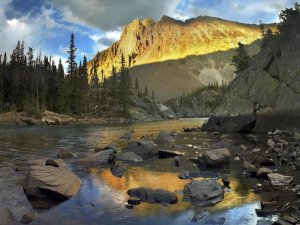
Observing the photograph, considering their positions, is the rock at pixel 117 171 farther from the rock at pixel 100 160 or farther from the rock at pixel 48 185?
the rock at pixel 48 185

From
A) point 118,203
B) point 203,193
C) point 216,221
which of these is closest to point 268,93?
point 203,193

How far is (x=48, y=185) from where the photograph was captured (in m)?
17.1

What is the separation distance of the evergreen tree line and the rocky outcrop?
59384 millimetres

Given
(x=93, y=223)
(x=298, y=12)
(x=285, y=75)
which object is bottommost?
(x=93, y=223)

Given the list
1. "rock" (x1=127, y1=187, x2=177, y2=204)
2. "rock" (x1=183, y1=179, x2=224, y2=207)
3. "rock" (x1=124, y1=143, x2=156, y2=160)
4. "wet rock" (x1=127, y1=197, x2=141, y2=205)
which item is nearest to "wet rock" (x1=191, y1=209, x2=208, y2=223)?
"rock" (x1=183, y1=179, x2=224, y2=207)

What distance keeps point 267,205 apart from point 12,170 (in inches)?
652

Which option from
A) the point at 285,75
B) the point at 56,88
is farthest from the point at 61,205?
the point at 56,88

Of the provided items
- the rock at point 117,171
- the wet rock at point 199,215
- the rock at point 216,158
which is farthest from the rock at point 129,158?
the wet rock at point 199,215

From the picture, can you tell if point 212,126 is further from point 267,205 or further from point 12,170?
point 267,205

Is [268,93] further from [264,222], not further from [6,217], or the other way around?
Answer: [6,217]

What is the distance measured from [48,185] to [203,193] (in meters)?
7.20

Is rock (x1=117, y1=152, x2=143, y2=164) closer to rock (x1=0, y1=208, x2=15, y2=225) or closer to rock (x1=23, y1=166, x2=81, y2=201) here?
rock (x1=23, y1=166, x2=81, y2=201)

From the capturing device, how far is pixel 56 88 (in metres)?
127

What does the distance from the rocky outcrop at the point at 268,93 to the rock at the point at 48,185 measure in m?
39.2
